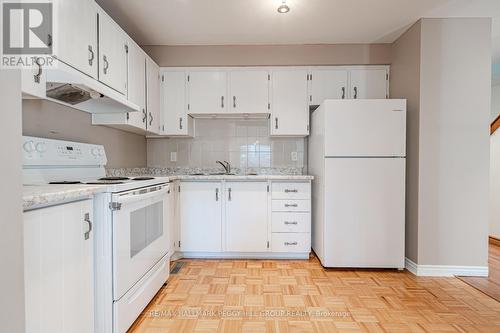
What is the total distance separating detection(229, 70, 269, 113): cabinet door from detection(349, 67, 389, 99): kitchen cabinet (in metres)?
0.99

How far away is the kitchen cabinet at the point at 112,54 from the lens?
1937 mm

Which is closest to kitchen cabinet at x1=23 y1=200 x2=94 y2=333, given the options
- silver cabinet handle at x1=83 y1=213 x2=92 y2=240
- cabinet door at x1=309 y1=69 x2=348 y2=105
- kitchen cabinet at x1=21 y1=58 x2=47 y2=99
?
silver cabinet handle at x1=83 y1=213 x2=92 y2=240

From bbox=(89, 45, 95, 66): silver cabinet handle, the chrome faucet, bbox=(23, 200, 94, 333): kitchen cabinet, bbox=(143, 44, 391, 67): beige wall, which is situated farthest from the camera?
the chrome faucet

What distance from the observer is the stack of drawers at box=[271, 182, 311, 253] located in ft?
9.23

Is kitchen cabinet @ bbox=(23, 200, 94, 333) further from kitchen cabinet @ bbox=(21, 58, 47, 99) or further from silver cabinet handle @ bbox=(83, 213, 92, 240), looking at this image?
kitchen cabinet @ bbox=(21, 58, 47, 99)

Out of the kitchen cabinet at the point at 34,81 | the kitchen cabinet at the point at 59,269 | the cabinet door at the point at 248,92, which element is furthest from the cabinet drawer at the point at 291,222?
the kitchen cabinet at the point at 34,81

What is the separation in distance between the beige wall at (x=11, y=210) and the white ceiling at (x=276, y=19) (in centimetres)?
193

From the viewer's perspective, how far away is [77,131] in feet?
6.77

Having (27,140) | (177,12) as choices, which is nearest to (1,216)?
(27,140)

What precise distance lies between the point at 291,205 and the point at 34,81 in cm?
227

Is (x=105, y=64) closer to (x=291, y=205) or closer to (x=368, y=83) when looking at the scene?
(x=291, y=205)

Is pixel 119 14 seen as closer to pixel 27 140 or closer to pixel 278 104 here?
pixel 27 140

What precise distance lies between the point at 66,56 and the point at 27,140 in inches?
20.9

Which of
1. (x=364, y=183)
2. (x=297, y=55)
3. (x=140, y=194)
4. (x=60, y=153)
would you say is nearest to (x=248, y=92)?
(x=297, y=55)
